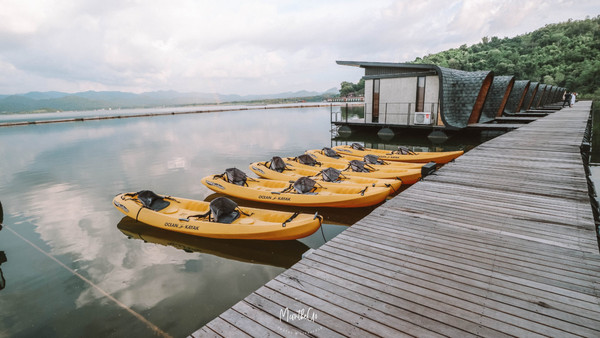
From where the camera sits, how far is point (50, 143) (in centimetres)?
3070

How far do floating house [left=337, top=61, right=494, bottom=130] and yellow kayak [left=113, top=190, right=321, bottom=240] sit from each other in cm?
1856

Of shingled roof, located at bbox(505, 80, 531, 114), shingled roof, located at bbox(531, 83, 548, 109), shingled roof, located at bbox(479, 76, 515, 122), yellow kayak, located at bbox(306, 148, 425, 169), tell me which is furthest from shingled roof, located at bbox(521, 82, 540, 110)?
yellow kayak, located at bbox(306, 148, 425, 169)

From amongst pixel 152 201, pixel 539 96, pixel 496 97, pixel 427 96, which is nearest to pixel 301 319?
pixel 152 201

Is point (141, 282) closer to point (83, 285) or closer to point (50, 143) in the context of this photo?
point (83, 285)

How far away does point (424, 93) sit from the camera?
22.6 metres

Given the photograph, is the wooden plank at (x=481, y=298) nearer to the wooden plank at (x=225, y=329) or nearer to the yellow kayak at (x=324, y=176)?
the wooden plank at (x=225, y=329)

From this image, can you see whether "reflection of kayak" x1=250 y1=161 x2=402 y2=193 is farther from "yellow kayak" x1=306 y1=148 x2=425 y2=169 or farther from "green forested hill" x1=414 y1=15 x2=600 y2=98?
"green forested hill" x1=414 y1=15 x2=600 y2=98

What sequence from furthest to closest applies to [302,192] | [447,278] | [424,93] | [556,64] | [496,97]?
[556,64]
[496,97]
[424,93]
[302,192]
[447,278]

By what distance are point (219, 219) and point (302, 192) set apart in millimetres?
3140

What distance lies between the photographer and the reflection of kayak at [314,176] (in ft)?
32.2

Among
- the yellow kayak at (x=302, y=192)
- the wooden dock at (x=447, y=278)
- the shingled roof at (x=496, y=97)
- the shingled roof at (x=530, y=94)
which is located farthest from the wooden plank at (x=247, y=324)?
the shingled roof at (x=530, y=94)

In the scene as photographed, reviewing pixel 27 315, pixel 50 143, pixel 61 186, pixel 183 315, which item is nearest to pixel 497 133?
pixel 183 315

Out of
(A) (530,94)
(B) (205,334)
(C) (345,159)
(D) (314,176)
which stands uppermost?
(A) (530,94)

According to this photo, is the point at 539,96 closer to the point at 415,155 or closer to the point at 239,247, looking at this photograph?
the point at 415,155
